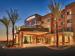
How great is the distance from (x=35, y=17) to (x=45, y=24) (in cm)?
621

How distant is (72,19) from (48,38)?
27.2ft

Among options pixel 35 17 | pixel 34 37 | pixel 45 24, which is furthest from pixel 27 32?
pixel 35 17

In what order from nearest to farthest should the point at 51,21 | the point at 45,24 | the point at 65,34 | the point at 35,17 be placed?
1. the point at 65,34
2. the point at 51,21
3. the point at 45,24
4. the point at 35,17

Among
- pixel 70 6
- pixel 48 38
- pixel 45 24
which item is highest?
pixel 70 6

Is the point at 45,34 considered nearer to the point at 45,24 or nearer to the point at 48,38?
the point at 48,38

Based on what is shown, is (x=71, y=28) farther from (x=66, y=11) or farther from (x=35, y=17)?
(x=35, y=17)

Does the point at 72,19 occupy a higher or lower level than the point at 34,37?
higher

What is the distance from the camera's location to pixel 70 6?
2168 inches

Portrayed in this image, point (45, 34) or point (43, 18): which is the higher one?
point (43, 18)

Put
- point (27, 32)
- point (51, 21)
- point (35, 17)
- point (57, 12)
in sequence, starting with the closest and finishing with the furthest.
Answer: point (57, 12)
point (27, 32)
point (51, 21)
point (35, 17)

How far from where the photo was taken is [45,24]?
65.6m

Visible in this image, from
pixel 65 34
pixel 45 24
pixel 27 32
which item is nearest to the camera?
pixel 27 32

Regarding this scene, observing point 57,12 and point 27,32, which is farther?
point 27,32

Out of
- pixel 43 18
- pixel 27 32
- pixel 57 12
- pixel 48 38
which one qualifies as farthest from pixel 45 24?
pixel 57 12
